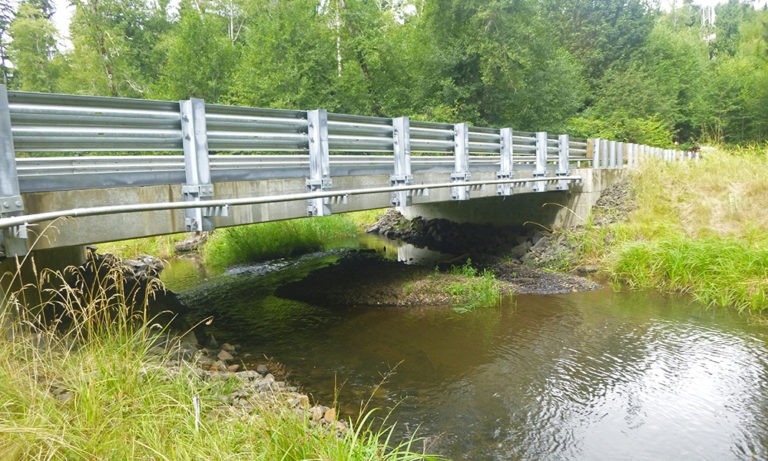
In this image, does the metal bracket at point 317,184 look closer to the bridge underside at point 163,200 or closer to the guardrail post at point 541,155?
the bridge underside at point 163,200

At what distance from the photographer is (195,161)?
544 cm

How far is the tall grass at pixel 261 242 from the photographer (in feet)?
48.8

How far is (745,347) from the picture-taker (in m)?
7.32

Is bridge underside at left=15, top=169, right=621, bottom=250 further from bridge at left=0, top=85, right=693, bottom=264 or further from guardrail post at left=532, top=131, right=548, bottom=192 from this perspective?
guardrail post at left=532, top=131, right=548, bottom=192

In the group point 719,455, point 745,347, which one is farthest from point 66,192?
point 745,347

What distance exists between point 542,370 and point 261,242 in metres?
10.3

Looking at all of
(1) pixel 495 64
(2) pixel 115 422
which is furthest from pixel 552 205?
(2) pixel 115 422

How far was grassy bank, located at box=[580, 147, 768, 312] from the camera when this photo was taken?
9766mm

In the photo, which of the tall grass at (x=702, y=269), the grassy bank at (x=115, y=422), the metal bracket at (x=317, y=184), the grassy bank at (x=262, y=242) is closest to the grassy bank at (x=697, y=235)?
the tall grass at (x=702, y=269)

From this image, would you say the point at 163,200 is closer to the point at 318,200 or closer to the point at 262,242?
the point at 318,200

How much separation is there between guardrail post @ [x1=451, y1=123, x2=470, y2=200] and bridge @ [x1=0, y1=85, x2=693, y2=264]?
0.8 inches

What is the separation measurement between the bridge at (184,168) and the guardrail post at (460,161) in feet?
0.07

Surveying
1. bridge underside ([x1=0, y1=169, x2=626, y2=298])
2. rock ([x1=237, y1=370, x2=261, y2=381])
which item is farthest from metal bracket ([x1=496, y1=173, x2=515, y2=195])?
rock ([x1=237, y1=370, x2=261, y2=381])

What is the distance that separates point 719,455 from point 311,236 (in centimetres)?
1322
